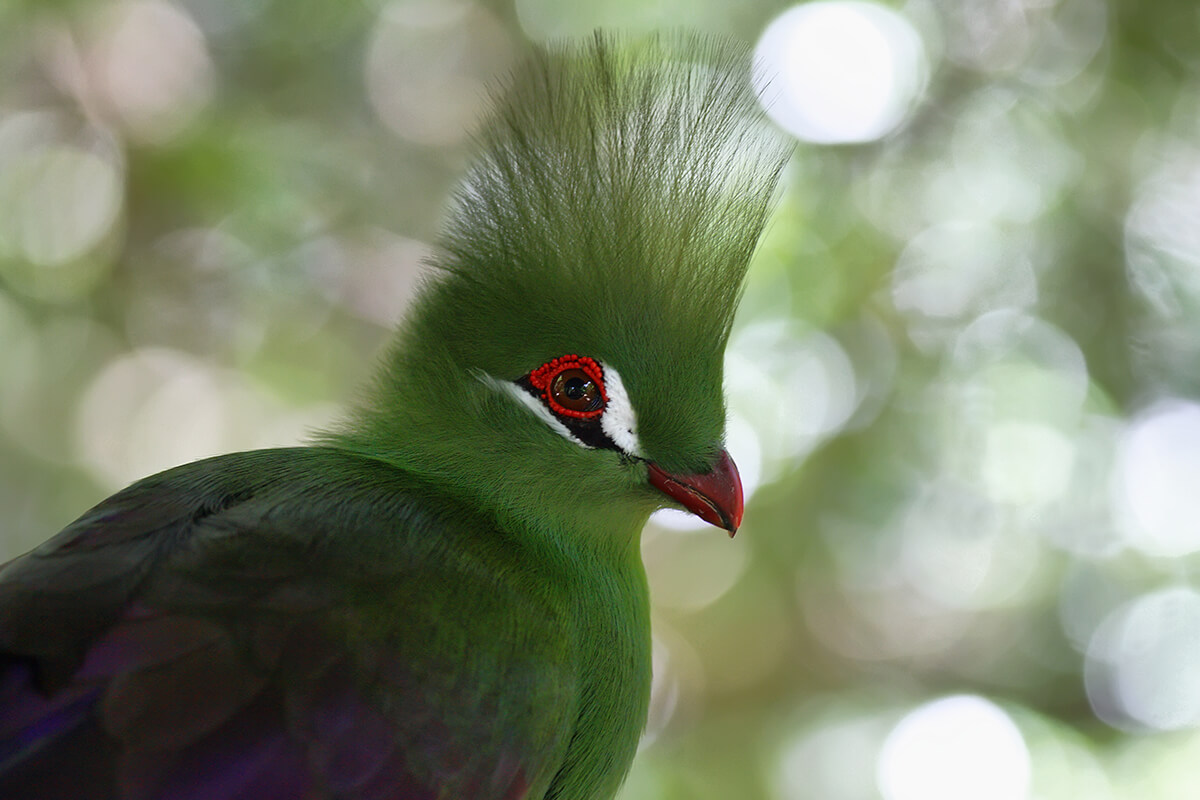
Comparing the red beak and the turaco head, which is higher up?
the turaco head

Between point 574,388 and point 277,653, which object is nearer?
point 277,653

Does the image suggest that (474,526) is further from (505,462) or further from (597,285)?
(597,285)

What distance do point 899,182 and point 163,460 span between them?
2.59 meters

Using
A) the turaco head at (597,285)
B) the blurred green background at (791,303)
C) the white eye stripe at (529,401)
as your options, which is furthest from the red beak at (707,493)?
the blurred green background at (791,303)

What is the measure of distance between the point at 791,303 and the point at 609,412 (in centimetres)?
202

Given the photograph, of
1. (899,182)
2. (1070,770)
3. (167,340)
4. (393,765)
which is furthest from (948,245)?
(393,765)

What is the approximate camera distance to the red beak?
5.44ft

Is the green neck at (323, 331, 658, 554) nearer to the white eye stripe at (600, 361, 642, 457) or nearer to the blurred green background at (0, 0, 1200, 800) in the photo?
the white eye stripe at (600, 361, 642, 457)

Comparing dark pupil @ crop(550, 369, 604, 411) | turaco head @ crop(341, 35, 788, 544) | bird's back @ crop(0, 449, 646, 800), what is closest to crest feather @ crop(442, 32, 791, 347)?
turaco head @ crop(341, 35, 788, 544)

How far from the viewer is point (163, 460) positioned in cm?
378

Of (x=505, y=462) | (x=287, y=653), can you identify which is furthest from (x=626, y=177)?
(x=287, y=653)

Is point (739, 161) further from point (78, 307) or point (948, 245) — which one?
point (78, 307)

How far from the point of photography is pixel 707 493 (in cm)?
166

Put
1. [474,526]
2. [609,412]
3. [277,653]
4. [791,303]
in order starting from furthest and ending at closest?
[791,303]
[609,412]
[474,526]
[277,653]
